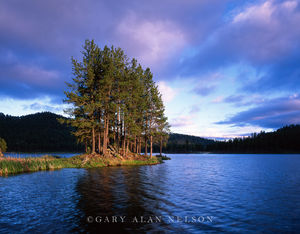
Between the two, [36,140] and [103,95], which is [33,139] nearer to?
[36,140]

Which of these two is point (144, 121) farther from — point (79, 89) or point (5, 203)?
point (5, 203)

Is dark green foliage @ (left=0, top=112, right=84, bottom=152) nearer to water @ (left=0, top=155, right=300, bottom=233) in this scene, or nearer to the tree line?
the tree line

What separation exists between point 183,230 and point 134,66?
45280 millimetres

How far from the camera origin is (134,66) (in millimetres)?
50281

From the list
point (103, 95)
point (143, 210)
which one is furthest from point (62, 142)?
point (143, 210)

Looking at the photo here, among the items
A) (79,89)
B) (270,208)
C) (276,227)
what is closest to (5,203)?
(276,227)

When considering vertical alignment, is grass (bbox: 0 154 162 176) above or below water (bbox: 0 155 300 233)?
above

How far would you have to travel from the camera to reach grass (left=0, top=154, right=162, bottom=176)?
2740 cm

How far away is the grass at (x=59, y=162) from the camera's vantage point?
89.9 feet

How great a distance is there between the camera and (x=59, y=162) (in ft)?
113

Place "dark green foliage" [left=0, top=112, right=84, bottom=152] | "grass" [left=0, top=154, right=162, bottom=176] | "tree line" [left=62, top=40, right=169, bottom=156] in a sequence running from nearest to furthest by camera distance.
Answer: "grass" [left=0, top=154, right=162, bottom=176]
"tree line" [left=62, top=40, right=169, bottom=156]
"dark green foliage" [left=0, top=112, right=84, bottom=152]

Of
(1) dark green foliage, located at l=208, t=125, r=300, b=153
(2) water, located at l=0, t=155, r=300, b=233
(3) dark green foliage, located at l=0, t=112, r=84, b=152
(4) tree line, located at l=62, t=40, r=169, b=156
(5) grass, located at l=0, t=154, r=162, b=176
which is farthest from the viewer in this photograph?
(1) dark green foliage, located at l=208, t=125, r=300, b=153

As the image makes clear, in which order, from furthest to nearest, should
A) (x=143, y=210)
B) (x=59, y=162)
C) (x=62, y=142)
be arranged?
(x=62, y=142), (x=59, y=162), (x=143, y=210)

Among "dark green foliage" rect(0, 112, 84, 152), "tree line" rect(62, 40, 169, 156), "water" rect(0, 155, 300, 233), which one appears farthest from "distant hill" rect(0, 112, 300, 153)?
"water" rect(0, 155, 300, 233)
